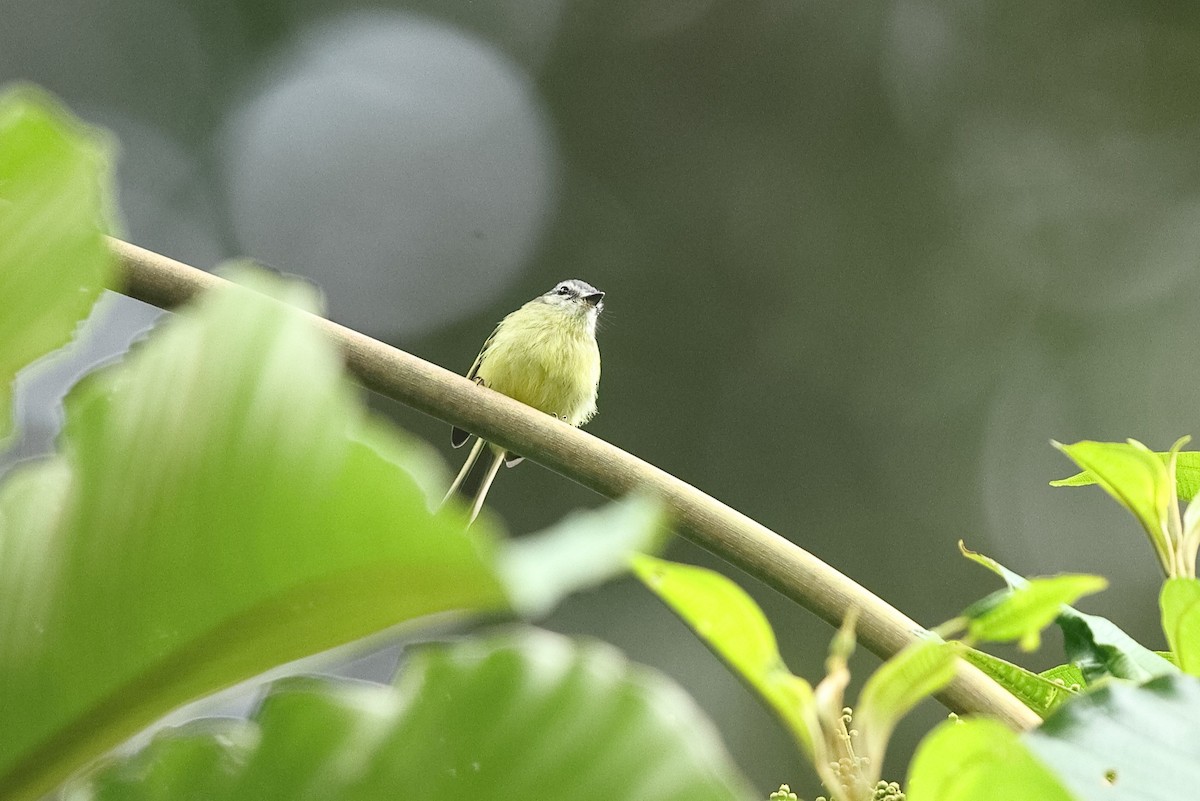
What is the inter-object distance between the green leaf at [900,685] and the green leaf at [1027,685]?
139 mm

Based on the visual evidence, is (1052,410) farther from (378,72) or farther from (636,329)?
(378,72)

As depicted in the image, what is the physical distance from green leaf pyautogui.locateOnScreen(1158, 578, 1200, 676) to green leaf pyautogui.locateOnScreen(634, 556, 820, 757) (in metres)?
0.13

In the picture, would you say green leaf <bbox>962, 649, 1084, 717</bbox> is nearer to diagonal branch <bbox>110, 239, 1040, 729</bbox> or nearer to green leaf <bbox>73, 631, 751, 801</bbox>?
diagonal branch <bbox>110, 239, 1040, 729</bbox>

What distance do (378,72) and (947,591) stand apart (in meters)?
3.81

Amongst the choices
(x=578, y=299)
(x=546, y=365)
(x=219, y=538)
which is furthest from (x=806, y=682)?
(x=578, y=299)

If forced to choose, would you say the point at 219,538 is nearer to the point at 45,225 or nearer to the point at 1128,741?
the point at 45,225

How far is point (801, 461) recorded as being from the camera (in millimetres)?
4281

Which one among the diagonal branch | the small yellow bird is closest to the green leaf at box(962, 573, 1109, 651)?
the diagonal branch

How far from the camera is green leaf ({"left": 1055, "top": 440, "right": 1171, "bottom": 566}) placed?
37cm

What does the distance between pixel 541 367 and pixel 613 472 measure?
5.17 feet

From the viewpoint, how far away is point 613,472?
0.53m

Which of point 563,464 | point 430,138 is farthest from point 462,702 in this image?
point 430,138

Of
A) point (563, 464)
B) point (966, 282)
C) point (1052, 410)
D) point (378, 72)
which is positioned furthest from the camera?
point (378, 72)

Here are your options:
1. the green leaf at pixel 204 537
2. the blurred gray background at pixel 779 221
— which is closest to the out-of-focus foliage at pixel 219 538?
the green leaf at pixel 204 537
